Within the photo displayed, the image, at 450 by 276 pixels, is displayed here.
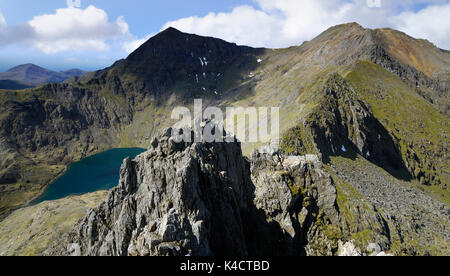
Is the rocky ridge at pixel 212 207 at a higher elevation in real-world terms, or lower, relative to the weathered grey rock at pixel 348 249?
higher

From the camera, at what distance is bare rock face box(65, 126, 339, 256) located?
2241 centimetres

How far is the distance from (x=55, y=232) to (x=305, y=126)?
9130 cm

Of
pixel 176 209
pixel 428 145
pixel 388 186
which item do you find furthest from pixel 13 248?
pixel 428 145

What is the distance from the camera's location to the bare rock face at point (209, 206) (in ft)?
73.5

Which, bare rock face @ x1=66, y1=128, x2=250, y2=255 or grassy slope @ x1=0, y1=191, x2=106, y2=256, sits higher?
bare rock face @ x1=66, y1=128, x2=250, y2=255

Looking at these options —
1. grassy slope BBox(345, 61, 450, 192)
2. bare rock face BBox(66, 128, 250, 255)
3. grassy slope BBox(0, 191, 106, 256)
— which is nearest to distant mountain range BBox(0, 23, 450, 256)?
bare rock face BBox(66, 128, 250, 255)

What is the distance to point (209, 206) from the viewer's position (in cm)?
2778

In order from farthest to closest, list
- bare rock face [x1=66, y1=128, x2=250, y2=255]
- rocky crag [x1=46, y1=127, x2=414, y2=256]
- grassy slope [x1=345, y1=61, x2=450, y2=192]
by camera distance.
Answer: grassy slope [x1=345, y1=61, x2=450, y2=192]
rocky crag [x1=46, y1=127, x2=414, y2=256]
bare rock face [x1=66, y1=128, x2=250, y2=255]

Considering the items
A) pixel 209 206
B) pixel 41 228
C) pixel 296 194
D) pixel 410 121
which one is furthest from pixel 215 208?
pixel 410 121

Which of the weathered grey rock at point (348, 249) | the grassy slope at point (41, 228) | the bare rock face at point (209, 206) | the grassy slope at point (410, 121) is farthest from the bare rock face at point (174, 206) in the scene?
the grassy slope at point (410, 121)

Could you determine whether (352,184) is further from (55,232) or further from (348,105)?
(55,232)

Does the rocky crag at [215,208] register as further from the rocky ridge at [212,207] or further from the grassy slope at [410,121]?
the grassy slope at [410,121]

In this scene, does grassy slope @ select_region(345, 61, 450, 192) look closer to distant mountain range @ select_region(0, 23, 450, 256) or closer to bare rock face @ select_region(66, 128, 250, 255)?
distant mountain range @ select_region(0, 23, 450, 256)

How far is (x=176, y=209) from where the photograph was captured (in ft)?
82.2
